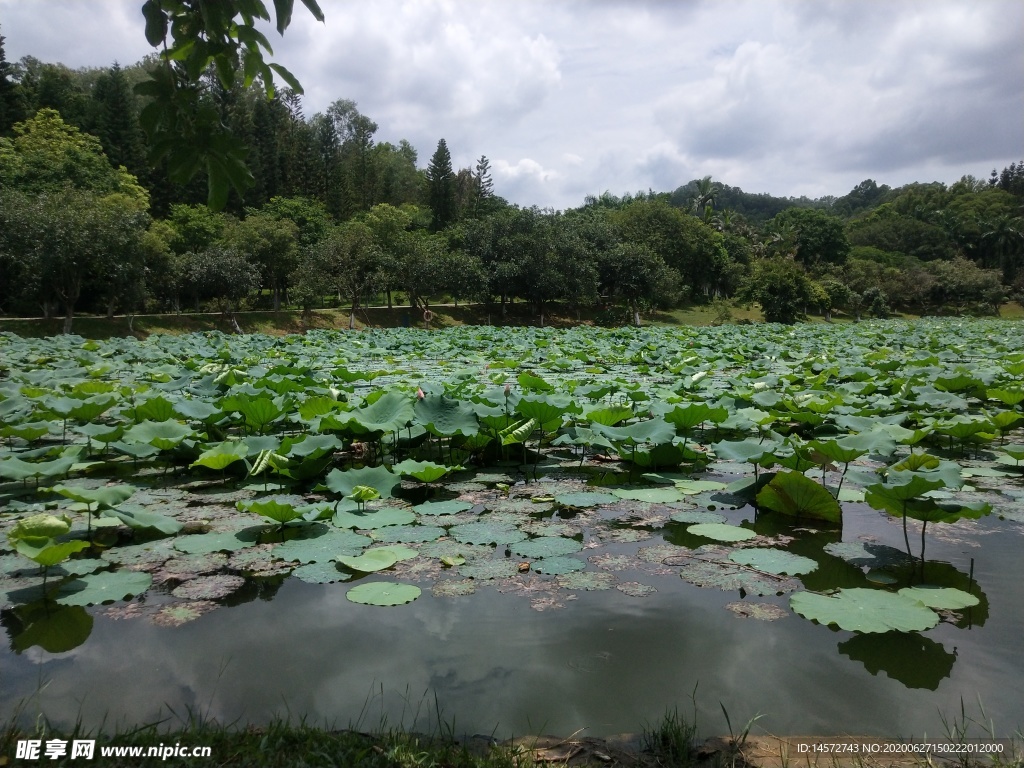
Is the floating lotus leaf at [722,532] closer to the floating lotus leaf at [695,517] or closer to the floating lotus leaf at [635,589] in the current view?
the floating lotus leaf at [695,517]

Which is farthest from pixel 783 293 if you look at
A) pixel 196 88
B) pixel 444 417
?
pixel 196 88

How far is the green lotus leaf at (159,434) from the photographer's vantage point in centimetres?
364

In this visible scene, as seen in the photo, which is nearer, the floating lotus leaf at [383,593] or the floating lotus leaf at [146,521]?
the floating lotus leaf at [383,593]

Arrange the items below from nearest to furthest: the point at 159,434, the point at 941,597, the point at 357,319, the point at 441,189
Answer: the point at 941,597 → the point at 159,434 → the point at 357,319 → the point at 441,189

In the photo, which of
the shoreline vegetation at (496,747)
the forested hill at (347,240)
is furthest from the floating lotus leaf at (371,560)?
the forested hill at (347,240)

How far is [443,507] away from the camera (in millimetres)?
3188

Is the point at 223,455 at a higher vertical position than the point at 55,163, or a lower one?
lower

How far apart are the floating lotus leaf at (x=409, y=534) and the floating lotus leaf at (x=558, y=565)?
512 millimetres

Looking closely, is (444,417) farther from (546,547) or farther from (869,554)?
(869,554)

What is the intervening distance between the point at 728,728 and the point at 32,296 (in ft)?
86.2

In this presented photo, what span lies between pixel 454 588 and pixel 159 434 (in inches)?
90.1

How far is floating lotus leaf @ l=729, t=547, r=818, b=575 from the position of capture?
2.46 m

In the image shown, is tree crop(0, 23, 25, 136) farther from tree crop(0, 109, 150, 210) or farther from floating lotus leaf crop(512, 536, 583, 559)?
floating lotus leaf crop(512, 536, 583, 559)

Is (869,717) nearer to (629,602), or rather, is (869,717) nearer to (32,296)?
(629,602)
